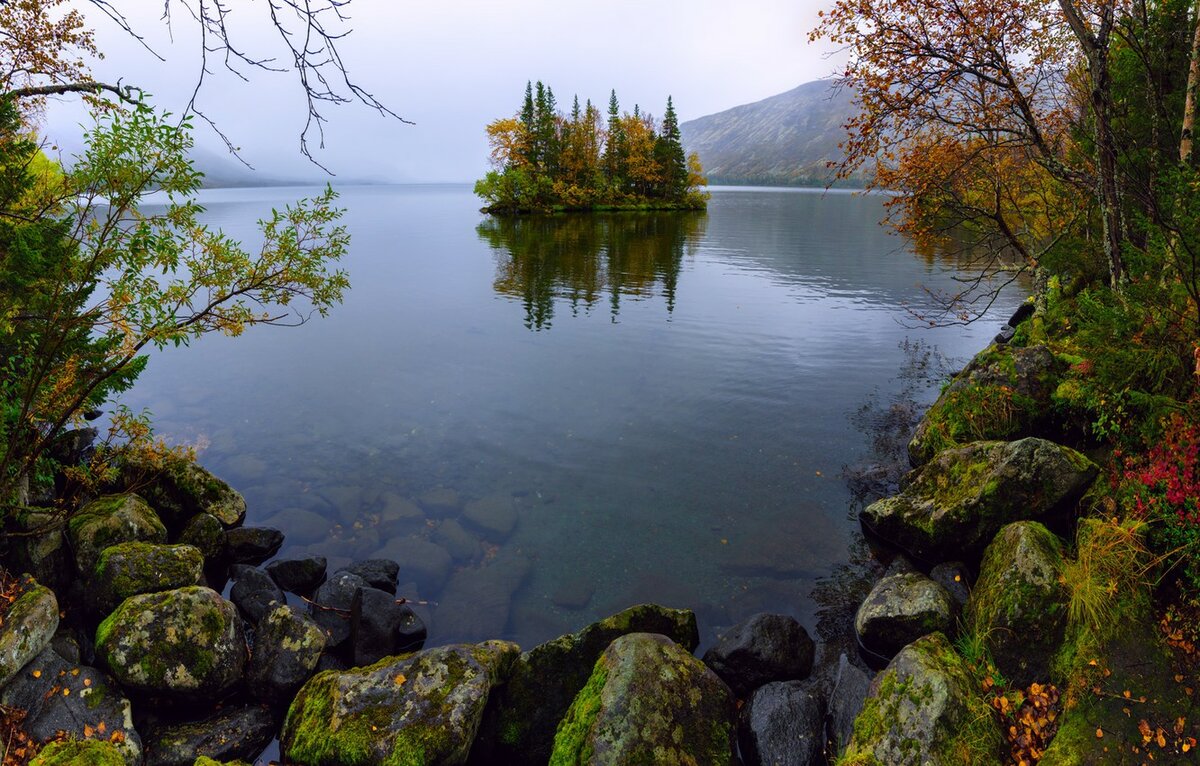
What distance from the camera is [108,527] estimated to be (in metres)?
11.0

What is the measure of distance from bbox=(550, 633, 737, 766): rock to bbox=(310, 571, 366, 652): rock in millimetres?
4851

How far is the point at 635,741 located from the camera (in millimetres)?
6852

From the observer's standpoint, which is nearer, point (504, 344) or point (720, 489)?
point (720, 489)

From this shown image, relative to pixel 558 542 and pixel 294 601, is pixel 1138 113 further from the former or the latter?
pixel 294 601

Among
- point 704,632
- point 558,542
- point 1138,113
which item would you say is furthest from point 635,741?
point 1138,113

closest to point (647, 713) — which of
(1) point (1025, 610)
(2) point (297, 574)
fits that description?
(1) point (1025, 610)

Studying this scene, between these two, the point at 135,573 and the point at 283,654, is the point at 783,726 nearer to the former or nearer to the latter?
the point at 283,654

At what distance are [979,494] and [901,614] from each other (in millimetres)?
3149

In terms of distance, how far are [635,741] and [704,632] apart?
4.25 m

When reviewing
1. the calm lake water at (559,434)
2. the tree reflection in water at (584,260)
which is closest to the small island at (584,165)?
the tree reflection in water at (584,260)

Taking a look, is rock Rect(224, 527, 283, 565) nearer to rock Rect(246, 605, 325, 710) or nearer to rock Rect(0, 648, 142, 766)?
rock Rect(246, 605, 325, 710)

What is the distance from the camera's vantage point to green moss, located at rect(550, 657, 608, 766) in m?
7.00

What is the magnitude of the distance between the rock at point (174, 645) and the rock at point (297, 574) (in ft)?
8.42

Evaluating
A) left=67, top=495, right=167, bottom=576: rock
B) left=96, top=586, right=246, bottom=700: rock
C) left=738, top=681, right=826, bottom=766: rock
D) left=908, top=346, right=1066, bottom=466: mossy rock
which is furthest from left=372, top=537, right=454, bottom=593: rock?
left=908, top=346, right=1066, bottom=466: mossy rock
